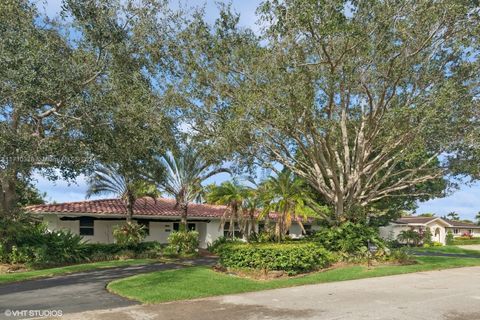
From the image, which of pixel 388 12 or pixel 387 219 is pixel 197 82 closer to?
pixel 388 12

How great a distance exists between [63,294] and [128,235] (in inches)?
546

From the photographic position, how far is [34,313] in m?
9.81

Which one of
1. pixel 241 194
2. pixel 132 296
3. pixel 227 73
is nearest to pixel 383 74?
pixel 227 73

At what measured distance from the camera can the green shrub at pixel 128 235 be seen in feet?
85.3

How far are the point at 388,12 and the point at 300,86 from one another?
4011mm

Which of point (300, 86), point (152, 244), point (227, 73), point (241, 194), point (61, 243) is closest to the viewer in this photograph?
point (300, 86)

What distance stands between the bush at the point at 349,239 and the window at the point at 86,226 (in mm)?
15915

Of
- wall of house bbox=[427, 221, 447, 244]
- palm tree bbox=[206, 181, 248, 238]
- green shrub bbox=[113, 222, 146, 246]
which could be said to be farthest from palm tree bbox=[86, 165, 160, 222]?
wall of house bbox=[427, 221, 447, 244]

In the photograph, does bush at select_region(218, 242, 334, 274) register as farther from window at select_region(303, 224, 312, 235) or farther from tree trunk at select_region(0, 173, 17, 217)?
window at select_region(303, 224, 312, 235)

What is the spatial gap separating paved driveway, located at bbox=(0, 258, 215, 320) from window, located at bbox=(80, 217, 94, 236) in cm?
1172

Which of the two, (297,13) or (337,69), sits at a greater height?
(297,13)

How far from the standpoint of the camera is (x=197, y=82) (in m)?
19.4

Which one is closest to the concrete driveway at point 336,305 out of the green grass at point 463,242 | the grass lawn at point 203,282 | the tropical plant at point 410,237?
the grass lawn at point 203,282

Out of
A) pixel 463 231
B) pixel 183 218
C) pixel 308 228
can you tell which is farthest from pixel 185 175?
pixel 463 231
